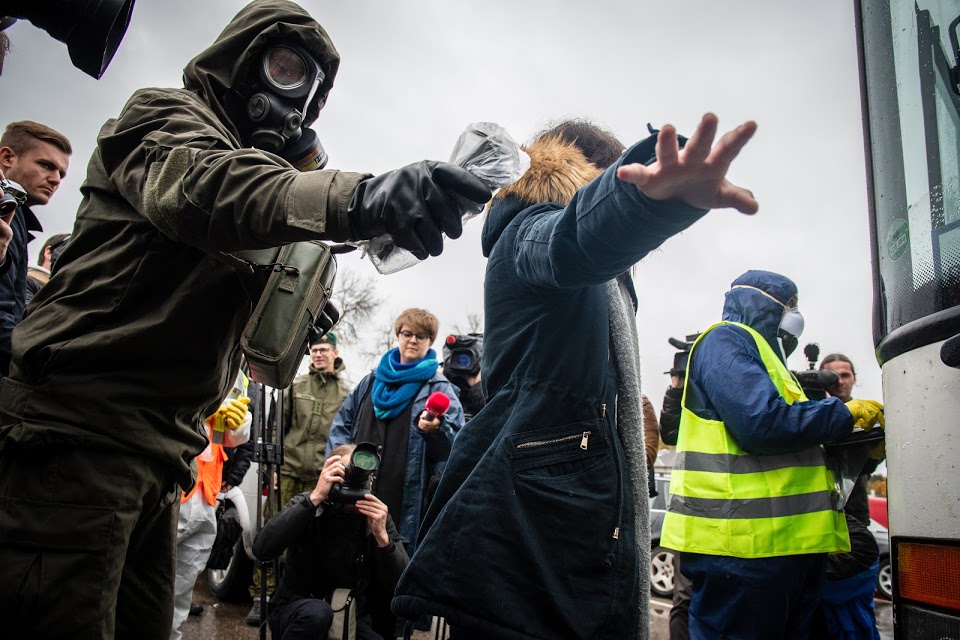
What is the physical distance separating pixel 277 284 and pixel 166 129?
1.45 ft

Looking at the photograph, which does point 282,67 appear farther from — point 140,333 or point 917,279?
point 917,279

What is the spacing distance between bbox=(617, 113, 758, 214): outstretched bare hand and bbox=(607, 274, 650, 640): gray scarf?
2.53 feet

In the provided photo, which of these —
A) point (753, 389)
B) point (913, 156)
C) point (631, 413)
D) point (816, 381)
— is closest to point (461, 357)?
point (816, 381)

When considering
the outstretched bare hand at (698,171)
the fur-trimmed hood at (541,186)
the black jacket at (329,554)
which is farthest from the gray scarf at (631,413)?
the black jacket at (329,554)

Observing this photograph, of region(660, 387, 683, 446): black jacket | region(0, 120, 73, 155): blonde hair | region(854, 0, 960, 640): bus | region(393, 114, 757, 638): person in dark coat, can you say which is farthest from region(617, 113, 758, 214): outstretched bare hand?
region(660, 387, 683, 446): black jacket

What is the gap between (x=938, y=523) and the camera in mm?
1364

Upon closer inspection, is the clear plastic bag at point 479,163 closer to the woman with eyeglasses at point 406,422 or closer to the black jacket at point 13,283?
the black jacket at point 13,283

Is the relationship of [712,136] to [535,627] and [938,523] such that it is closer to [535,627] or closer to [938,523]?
[938,523]

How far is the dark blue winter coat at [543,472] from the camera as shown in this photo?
5.29 ft

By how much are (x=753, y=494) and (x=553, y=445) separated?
4.94ft

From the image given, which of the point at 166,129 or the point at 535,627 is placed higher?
the point at 166,129

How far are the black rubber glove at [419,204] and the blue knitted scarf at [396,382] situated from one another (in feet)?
11.3

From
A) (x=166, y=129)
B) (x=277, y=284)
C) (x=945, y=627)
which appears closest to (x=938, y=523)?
(x=945, y=627)

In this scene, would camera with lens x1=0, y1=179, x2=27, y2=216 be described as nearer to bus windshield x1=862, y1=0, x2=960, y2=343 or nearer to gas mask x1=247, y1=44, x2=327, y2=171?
gas mask x1=247, y1=44, x2=327, y2=171
